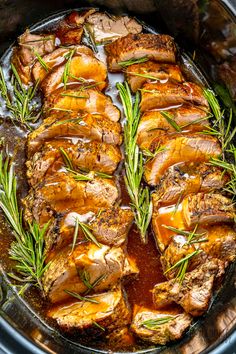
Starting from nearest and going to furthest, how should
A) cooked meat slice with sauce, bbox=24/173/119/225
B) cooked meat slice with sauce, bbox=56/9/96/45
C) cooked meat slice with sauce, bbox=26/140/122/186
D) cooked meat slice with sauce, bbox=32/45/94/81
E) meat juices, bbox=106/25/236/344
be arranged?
1. meat juices, bbox=106/25/236/344
2. cooked meat slice with sauce, bbox=24/173/119/225
3. cooked meat slice with sauce, bbox=26/140/122/186
4. cooked meat slice with sauce, bbox=32/45/94/81
5. cooked meat slice with sauce, bbox=56/9/96/45

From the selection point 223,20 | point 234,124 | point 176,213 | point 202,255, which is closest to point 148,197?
point 176,213

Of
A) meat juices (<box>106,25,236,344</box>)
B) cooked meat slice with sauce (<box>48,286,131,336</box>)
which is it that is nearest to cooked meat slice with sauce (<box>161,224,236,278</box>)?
meat juices (<box>106,25,236,344</box>)

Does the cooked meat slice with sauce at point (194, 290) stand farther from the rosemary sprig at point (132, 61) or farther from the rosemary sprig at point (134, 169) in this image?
the rosemary sprig at point (132, 61)

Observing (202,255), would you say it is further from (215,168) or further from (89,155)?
(89,155)

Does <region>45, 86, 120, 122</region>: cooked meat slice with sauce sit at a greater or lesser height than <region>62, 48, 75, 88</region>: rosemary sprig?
Answer: lesser

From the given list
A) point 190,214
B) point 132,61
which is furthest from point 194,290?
point 132,61

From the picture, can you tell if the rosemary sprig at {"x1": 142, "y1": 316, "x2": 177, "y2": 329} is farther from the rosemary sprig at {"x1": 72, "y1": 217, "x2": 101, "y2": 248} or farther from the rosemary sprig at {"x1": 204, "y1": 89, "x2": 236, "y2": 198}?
the rosemary sprig at {"x1": 204, "y1": 89, "x2": 236, "y2": 198}

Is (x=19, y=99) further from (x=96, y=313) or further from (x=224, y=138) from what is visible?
(x=96, y=313)

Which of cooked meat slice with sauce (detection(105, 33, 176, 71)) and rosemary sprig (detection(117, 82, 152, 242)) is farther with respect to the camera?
A: cooked meat slice with sauce (detection(105, 33, 176, 71))
